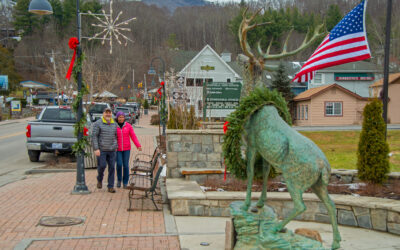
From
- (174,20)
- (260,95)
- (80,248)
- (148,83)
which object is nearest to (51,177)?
(80,248)

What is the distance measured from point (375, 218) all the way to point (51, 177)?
8687mm

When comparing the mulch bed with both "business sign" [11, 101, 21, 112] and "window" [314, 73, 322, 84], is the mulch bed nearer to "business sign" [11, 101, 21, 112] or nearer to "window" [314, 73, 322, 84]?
"window" [314, 73, 322, 84]

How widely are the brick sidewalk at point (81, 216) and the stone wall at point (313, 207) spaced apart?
0.57 metres

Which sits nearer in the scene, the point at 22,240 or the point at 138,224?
the point at 22,240

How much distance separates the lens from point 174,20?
85688 millimetres

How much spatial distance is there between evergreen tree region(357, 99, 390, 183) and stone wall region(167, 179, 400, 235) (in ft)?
4.06

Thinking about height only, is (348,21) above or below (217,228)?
above

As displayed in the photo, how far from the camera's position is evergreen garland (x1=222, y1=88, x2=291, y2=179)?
5371 millimetres

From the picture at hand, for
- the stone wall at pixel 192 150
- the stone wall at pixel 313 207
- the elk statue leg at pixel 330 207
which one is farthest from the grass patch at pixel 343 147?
the elk statue leg at pixel 330 207

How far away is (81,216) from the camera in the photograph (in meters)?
7.47

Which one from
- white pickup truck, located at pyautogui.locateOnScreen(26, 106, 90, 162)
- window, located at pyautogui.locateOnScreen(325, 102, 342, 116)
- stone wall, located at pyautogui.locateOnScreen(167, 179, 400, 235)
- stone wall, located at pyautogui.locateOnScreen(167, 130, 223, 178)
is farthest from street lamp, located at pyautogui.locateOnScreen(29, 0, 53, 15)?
window, located at pyautogui.locateOnScreen(325, 102, 342, 116)

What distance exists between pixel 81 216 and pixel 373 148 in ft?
19.2

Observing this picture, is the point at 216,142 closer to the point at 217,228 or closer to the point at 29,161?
the point at 217,228

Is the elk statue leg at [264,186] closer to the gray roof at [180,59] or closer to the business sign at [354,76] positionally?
the business sign at [354,76]
